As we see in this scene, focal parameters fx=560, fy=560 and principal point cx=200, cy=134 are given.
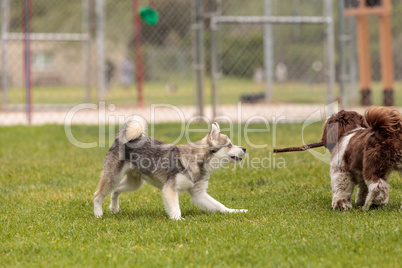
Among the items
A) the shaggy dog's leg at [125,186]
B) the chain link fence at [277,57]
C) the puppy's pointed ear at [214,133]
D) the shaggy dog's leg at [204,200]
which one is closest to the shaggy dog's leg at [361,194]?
the shaggy dog's leg at [204,200]

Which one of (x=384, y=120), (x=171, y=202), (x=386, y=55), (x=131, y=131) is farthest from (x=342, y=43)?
(x=171, y=202)

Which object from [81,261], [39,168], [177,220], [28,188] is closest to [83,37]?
[39,168]

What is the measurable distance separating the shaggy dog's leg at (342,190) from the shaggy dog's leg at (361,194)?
0.23 meters

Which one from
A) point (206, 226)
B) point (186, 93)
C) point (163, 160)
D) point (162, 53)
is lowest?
point (206, 226)

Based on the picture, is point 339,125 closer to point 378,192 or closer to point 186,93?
point 378,192

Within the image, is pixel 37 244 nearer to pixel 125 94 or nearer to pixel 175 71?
pixel 125 94

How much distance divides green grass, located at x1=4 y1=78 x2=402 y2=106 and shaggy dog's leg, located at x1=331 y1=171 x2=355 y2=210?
6325 millimetres

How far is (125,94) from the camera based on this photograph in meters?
16.5

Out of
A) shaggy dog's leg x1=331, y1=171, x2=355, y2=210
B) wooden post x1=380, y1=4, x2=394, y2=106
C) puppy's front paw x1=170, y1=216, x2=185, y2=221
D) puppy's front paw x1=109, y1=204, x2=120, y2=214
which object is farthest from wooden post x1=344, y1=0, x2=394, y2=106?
puppy's front paw x1=170, y1=216, x2=185, y2=221

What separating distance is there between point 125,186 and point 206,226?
116 centimetres

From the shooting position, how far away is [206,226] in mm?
4418

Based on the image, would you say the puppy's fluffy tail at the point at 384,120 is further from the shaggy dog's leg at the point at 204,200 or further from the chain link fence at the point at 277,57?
the chain link fence at the point at 277,57

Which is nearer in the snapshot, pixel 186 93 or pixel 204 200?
pixel 204 200

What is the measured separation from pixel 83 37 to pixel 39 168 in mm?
6252
